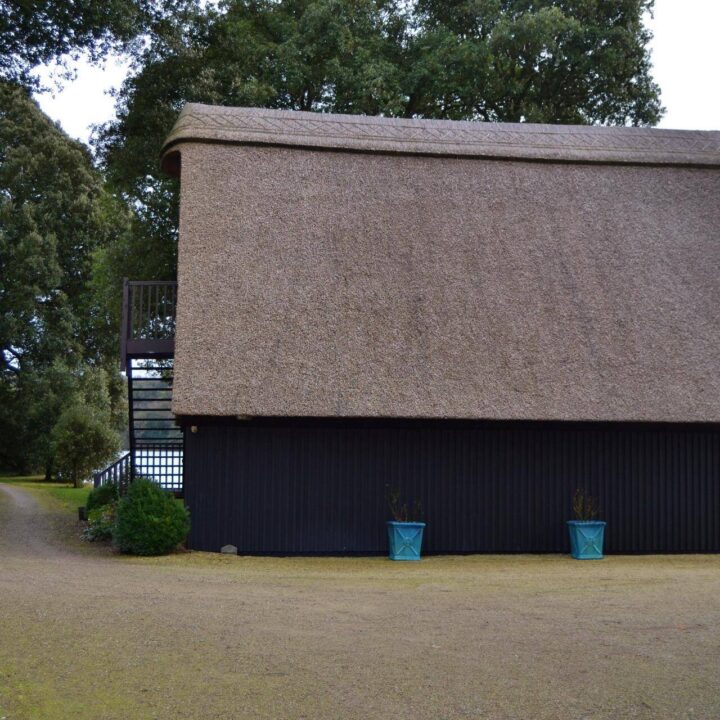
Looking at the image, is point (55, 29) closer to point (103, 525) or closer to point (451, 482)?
point (103, 525)

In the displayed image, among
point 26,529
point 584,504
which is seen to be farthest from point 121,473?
point 584,504

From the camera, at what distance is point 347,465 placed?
15.9 meters

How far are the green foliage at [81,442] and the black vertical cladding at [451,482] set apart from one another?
1787cm

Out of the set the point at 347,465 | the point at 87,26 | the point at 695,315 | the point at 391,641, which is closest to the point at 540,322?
the point at 695,315

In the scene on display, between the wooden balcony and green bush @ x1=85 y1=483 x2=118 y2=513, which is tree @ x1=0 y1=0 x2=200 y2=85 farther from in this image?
green bush @ x1=85 y1=483 x2=118 y2=513

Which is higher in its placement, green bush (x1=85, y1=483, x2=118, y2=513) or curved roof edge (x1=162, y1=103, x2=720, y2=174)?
curved roof edge (x1=162, y1=103, x2=720, y2=174)

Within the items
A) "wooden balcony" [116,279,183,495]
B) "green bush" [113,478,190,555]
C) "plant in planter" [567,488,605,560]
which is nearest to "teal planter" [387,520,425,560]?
"plant in planter" [567,488,605,560]

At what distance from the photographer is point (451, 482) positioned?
53.2 feet

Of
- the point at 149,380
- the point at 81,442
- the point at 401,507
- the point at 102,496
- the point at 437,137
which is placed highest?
the point at 437,137

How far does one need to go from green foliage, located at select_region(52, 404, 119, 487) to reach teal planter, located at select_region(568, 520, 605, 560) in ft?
67.3

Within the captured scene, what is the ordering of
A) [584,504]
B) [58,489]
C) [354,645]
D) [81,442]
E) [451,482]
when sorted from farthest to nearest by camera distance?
[81,442], [58,489], [584,504], [451,482], [354,645]

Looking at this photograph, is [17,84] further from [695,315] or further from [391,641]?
[391,641]

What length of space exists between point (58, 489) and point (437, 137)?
18937 mm

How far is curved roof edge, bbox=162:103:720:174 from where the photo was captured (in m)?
18.4
